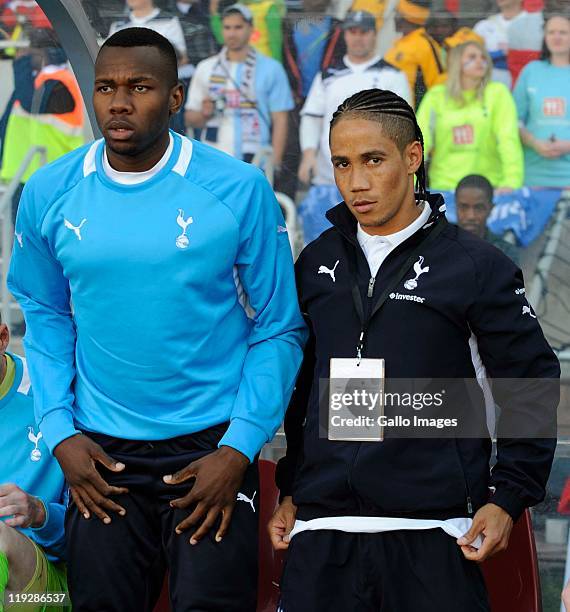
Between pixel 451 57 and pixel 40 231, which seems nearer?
pixel 40 231

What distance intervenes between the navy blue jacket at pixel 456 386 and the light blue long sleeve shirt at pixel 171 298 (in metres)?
0.15

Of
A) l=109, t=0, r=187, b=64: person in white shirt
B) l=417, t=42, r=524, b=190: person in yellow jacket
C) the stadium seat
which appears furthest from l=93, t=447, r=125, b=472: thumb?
l=417, t=42, r=524, b=190: person in yellow jacket

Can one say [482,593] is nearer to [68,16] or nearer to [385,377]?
[385,377]

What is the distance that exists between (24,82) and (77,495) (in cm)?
235

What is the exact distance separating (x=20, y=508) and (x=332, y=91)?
6.73 feet

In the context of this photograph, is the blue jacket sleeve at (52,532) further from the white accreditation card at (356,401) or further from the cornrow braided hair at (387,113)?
the cornrow braided hair at (387,113)

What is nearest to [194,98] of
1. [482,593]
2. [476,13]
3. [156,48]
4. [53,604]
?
[476,13]

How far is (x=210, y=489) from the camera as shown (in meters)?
2.26

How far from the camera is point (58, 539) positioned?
2.68 meters

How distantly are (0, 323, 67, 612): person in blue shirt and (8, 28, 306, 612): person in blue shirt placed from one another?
0.68ft

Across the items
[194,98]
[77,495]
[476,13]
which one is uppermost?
[476,13]

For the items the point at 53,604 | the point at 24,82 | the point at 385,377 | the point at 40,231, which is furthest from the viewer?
the point at 24,82
